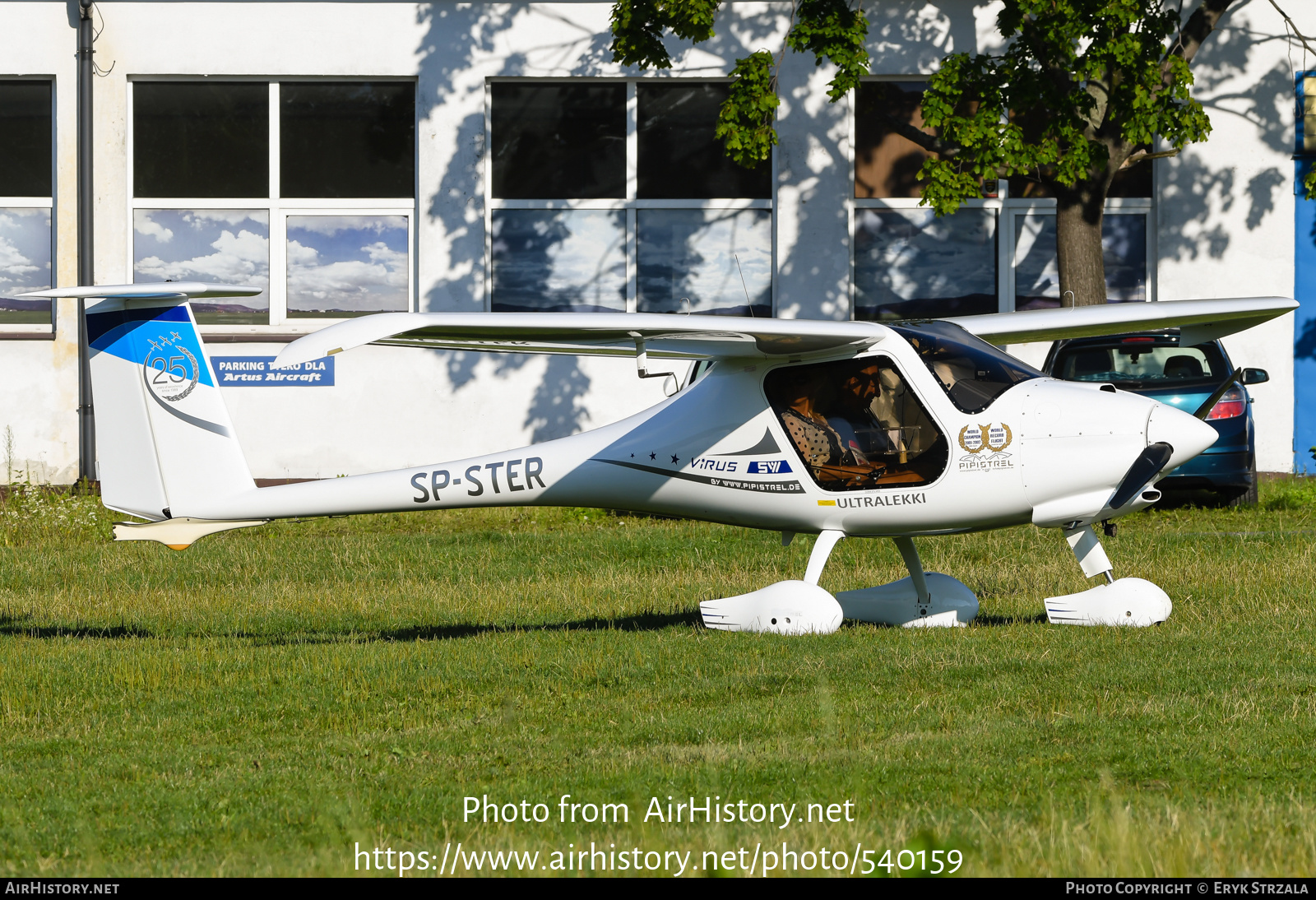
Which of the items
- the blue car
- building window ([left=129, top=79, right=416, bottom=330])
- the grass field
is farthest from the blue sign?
the blue car

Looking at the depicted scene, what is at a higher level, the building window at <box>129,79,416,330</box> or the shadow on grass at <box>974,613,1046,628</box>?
the building window at <box>129,79,416,330</box>

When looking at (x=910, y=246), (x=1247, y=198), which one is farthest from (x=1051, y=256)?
(x=1247, y=198)

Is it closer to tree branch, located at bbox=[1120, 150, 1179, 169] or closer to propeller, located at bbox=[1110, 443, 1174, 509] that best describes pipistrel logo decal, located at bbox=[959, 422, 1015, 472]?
propeller, located at bbox=[1110, 443, 1174, 509]

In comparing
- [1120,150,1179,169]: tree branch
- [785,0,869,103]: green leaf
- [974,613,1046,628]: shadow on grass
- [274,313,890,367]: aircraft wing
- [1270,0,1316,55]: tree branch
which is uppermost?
[1270,0,1316,55]: tree branch

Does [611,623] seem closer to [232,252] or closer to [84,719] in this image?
[84,719]

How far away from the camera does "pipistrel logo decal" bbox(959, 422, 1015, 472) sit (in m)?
8.15

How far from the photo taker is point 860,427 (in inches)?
328

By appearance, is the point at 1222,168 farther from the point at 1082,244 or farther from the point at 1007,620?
the point at 1007,620

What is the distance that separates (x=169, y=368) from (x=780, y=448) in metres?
3.81

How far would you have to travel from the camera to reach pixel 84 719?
6684 millimetres

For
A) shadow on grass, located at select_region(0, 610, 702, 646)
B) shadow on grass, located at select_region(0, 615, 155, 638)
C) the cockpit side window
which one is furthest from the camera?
shadow on grass, located at select_region(0, 615, 155, 638)

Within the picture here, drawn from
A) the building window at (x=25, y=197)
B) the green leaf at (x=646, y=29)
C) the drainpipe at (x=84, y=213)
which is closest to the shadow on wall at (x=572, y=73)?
the green leaf at (x=646, y=29)
